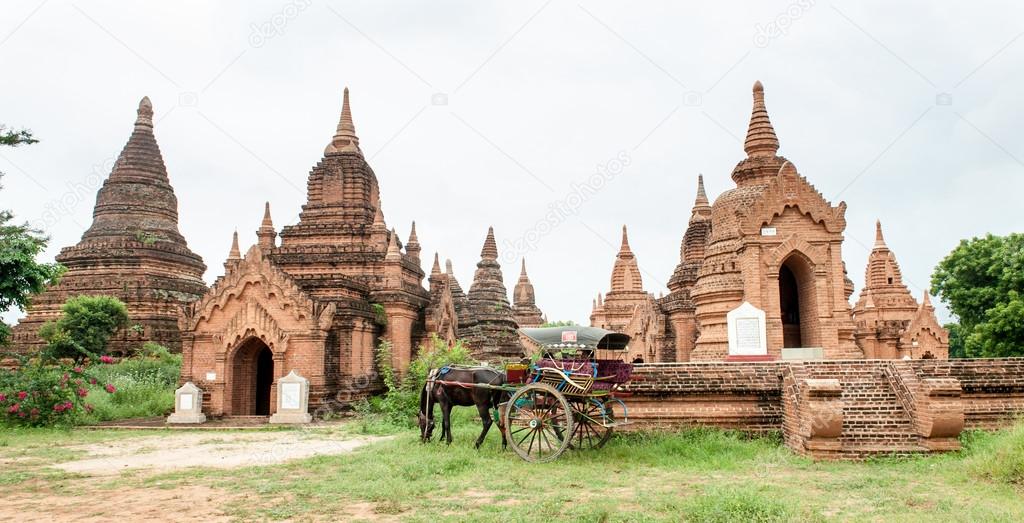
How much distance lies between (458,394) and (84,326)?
19.0m

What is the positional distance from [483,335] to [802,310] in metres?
13.7

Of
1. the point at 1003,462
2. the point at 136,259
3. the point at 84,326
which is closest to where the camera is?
the point at 1003,462

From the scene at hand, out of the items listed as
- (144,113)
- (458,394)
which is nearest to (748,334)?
(458,394)

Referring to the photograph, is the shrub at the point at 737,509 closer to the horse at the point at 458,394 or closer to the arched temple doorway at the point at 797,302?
the horse at the point at 458,394

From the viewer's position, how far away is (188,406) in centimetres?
1902

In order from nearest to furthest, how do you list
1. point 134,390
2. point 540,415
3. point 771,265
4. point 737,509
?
point 737,509
point 540,415
point 771,265
point 134,390

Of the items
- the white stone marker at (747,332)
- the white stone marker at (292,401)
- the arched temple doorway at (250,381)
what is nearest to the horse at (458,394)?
the white stone marker at (747,332)

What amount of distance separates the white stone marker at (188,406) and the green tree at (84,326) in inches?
315

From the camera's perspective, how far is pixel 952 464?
9.40 meters

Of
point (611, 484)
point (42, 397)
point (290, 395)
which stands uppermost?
point (42, 397)

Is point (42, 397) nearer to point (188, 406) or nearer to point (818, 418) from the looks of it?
point (188, 406)

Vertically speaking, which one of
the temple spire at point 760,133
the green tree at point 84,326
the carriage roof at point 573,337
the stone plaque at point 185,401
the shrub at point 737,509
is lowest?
the shrub at point 737,509

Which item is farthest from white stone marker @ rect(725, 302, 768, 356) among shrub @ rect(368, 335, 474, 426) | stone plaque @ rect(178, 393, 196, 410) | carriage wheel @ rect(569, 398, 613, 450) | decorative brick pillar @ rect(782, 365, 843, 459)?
stone plaque @ rect(178, 393, 196, 410)

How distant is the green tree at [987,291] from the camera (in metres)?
29.4
